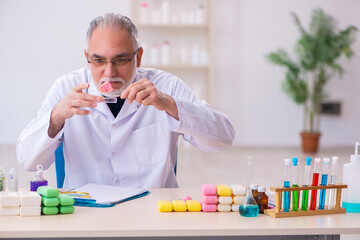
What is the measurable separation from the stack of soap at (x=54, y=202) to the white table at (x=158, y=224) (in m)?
0.02

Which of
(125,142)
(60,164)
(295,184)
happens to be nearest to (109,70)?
(125,142)

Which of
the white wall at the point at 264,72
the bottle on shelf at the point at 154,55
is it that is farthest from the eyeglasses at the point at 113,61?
the white wall at the point at 264,72

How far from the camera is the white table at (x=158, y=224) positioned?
4.42 ft

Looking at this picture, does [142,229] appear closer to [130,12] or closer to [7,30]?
[130,12]

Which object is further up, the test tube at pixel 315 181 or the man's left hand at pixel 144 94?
the man's left hand at pixel 144 94

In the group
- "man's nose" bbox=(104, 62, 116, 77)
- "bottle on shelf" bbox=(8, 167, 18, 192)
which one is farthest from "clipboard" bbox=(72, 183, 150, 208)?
"man's nose" bbox=(104, 62, 116, 77)

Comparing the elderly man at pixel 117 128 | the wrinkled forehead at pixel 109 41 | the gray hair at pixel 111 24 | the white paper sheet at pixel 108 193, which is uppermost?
the gray hair at pixel 111 24

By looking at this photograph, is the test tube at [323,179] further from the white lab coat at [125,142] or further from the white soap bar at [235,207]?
the white lab coat at [125,142]

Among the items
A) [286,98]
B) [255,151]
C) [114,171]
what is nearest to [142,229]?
[114,171]

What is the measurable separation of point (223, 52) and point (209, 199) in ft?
18.9

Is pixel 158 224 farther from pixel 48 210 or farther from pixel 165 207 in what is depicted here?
pixel 48 210

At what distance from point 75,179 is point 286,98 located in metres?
5.61

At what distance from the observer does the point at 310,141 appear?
264 inches

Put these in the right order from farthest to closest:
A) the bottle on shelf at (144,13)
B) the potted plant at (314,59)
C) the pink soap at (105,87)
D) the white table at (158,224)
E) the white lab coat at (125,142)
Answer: the bottle on shelf at (144,13) → the potted plant at (314,59) → the white lab coat at (125,142) → the pink soap at (105,87) → the white table at (158,224)
